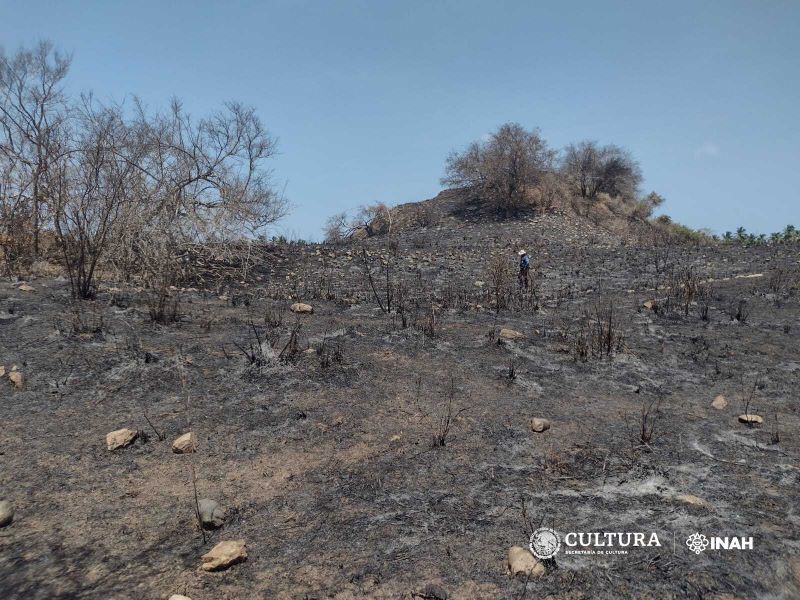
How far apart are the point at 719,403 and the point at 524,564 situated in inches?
115

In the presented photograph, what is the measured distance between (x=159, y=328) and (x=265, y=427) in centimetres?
252

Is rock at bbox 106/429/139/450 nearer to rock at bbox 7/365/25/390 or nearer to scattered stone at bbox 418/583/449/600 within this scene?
rock at bbox 7/365/25/390

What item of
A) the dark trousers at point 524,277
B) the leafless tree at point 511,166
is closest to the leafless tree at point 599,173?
the leafless tree at point 511,166

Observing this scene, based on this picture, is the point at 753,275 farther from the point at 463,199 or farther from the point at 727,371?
the point at 463,199

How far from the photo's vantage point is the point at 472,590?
2195mm

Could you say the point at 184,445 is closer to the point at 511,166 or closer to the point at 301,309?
the point at 301,309

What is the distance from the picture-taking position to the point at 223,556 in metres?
2.36

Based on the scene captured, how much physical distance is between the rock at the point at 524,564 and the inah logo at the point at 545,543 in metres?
0.05

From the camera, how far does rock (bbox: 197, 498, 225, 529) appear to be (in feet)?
8.75

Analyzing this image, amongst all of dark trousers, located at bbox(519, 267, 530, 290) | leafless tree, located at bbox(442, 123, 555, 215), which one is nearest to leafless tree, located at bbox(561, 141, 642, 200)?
leafless tree, located at bbox(442, 123, 555, 215)

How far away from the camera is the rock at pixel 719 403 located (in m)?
4.30

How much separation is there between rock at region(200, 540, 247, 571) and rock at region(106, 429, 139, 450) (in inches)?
54.1

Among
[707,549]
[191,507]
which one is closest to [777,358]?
[707,549]

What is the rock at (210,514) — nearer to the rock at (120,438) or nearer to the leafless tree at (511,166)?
the rock at (120,438)
